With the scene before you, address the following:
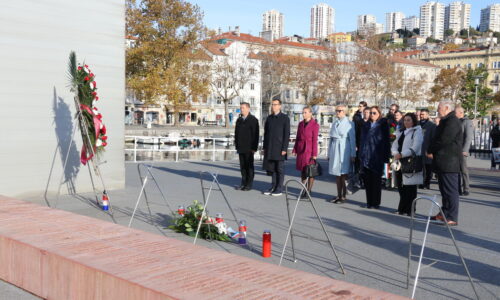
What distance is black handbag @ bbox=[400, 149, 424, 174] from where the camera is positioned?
916cm

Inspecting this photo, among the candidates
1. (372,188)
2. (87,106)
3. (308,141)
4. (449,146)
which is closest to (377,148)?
(372,188)

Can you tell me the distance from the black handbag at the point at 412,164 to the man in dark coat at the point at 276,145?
304cm

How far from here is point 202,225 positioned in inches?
292

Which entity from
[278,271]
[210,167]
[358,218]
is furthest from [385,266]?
[210,167]

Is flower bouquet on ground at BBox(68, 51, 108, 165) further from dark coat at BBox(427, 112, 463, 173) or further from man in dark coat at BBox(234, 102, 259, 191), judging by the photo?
dark coat at BBox(427, 112, 463, 173)

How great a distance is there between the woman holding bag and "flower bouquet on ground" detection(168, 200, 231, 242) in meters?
3.57

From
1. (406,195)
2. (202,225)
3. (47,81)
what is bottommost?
(202,225)

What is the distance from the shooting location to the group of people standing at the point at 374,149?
848cm

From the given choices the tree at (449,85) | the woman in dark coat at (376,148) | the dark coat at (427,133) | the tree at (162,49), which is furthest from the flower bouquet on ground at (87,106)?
the tree at (449,85)

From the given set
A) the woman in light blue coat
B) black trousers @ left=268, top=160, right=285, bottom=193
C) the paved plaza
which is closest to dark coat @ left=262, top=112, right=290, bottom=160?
black trousers @ left=268, top=160, right=285, bottom=193

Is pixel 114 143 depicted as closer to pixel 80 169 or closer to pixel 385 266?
→ pixel 80 169

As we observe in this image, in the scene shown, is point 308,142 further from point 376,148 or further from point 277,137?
point 376,148

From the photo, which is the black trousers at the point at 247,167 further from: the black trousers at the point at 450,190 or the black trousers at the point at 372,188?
the black trousers at the point at 450,190

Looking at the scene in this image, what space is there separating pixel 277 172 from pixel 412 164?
135 inches
